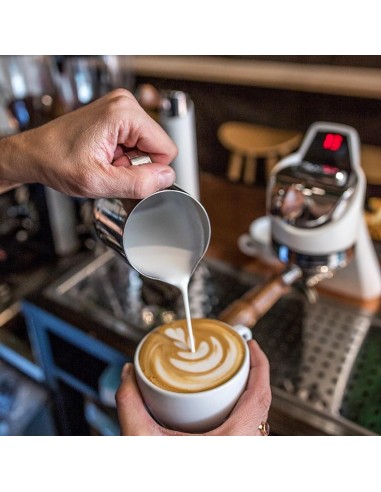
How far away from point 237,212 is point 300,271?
452 mm

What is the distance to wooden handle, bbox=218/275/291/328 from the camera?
0.95m

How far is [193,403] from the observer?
0.65 meters

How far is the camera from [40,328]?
1358mm

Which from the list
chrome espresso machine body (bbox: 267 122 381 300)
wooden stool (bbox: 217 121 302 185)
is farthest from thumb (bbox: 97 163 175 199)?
wooden stool (bbox: 217 121 302 185)

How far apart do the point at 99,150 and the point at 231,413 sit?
1.24 ft

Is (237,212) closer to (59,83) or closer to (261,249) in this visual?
(261,249)

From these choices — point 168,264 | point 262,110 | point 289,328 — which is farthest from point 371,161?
point 168,264

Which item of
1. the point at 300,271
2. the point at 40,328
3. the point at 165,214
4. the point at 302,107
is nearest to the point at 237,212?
the point at 300,271

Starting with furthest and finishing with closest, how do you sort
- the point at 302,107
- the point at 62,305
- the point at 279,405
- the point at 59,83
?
the point at 302,107 < the point at 59,83 < the point at 62,305 < the point at 279,405

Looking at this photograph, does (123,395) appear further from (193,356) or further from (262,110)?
(262,110)

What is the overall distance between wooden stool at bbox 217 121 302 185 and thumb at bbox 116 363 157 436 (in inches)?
91.6

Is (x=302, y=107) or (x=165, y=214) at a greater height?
(x=165, y=214)

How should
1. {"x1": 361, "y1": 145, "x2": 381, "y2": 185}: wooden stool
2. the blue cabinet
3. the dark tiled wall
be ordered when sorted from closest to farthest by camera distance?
the blue cabinet
{"x1": 361, "y1": 145, "x2": 381, "y2": 185}: wooden stool
the dark tiled wall

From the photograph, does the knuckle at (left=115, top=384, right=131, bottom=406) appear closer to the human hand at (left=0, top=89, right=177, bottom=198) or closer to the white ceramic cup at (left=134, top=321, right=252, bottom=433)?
the white ceramic cup at (left=134, top=321, right=252, bottom=433)
